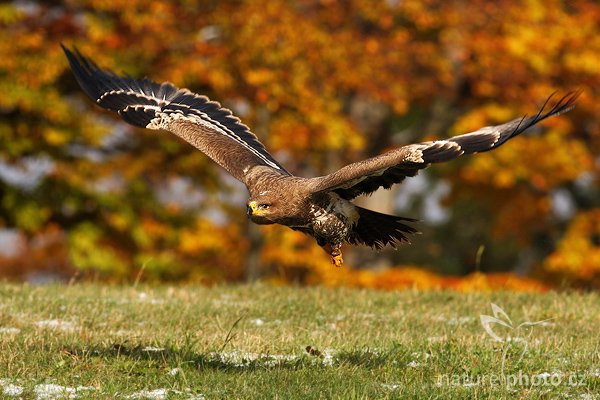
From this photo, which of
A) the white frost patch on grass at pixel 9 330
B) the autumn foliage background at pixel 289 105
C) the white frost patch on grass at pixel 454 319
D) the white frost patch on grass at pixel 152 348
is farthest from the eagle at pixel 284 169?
the autumn foliage background at pixel 289 105

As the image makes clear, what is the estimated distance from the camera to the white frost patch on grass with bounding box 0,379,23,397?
19.4 feet

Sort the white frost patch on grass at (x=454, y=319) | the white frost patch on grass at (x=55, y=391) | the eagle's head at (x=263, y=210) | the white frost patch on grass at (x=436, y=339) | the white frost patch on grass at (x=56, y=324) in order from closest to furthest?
the white frost patch on grass at (x=55, y=391)
the eagle's head at (x=263, y=210)
the white frost patch on grass at (x=436, y=339)
the white frost patch on grass at (x=56, y=324)
the white frost patch on grass at (x=454, y=319)

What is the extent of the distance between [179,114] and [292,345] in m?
3.17

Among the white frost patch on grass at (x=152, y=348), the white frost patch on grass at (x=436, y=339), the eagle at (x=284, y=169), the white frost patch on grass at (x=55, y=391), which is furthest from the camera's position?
the white frost patch on grass at (x=436, y=339)

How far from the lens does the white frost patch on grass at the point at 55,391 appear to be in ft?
19.4

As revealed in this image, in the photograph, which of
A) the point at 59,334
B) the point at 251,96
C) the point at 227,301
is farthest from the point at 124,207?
the point at 59,334

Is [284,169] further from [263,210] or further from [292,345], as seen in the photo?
[292,345]

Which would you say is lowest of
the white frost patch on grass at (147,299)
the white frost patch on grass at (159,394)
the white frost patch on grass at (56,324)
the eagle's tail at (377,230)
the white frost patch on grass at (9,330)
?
the white frost patch on grass at (159,394)

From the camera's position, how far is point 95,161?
21562 millimetres

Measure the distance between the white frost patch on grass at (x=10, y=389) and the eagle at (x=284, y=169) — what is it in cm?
226

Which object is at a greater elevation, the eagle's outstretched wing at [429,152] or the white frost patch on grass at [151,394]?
the eagle's outstretched wing at [429,152]

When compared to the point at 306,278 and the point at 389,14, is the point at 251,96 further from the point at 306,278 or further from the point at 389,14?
the point at 306,278

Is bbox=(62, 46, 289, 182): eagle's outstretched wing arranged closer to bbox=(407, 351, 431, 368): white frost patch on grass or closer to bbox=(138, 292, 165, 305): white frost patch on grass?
bbox=(138, 292, 165, 305): white frost patch on grass

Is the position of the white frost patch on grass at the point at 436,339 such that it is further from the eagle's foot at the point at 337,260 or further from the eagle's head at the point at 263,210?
the eagle's head at the point at 263,210
